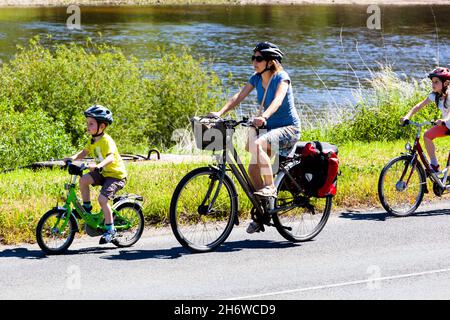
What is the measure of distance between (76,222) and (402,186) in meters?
3.95

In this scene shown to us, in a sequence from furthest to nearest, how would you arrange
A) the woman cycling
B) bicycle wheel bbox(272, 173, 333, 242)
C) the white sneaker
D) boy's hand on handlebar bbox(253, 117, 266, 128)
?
bicycle wheel bbox(272, 173, 333, 242), the white sneaker, the woman cycling, boy's hand on handlebar bbox(253, 117, 266, 128)

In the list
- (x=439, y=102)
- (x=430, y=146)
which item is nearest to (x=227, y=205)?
(x=430, y=146)

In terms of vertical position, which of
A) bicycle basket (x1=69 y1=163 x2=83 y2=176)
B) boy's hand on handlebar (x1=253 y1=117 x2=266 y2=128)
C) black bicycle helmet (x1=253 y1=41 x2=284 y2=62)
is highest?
black bicycle helmet (x1=253 y1=41 x2=284 y2=62)

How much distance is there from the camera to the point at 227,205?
29.6ft

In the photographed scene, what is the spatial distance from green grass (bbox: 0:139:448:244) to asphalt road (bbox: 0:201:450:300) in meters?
0.35

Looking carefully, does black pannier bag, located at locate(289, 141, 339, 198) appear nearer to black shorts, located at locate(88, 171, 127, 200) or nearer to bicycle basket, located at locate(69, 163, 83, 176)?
black shorts, located at locate(88, 171, 127, 200)

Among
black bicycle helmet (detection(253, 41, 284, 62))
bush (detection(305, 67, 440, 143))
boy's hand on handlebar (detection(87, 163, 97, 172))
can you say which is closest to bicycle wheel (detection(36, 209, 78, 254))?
boy's hand on handlebar (detection(87, 163, 97, 172))

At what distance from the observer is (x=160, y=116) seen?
23.3 metres

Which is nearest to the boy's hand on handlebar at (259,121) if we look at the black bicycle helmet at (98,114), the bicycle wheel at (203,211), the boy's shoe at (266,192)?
the bicycle wheel at (203,211)

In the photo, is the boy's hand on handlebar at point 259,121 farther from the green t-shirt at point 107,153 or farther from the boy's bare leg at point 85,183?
the boy's bare leg at point 85,183

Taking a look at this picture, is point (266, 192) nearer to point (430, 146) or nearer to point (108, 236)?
point (108, 236)

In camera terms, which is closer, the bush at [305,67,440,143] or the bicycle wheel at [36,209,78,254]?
the bicycle wheel at [36,209,78,254]

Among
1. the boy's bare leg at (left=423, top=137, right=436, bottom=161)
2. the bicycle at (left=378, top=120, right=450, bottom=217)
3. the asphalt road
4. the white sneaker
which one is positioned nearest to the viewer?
the asphalt road

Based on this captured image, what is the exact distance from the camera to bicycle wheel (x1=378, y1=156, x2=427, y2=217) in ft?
32.2
